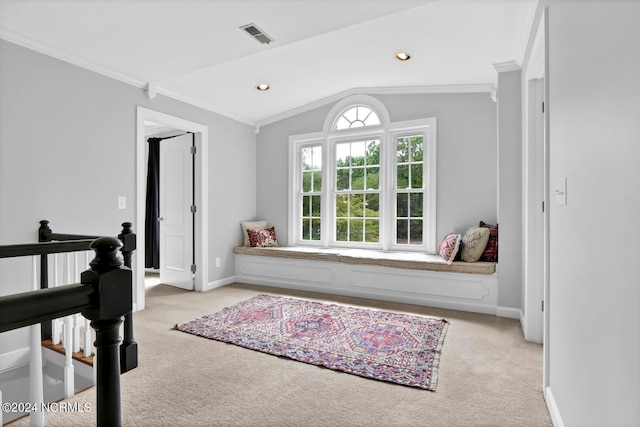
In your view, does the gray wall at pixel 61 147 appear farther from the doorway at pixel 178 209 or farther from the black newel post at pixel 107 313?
the black newel post at pixel 107 313

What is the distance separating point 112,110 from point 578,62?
3.68 metres

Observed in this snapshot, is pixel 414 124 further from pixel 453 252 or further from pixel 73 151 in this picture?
pixel 73 151

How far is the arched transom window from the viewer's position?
15.3 ft

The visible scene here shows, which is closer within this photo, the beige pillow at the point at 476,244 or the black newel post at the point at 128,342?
the black newel post at the point at 128,342

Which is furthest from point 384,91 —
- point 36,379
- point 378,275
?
point 36,379

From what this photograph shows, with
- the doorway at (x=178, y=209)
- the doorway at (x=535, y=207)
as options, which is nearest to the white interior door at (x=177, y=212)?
the doorway at (x=178, y=209)

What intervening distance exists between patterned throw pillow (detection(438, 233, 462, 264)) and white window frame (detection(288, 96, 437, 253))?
337mm

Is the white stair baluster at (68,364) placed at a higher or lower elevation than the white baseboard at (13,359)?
higher

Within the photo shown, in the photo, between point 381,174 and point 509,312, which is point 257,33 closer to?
point 381,174

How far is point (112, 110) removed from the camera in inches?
131

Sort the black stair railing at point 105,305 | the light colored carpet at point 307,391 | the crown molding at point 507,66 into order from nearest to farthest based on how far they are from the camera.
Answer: the black stair railing at point 105,305 < the light colored carpet at point 307,391 < the crown molding at point 507,66

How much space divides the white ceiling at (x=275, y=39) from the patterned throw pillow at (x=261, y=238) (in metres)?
1.94

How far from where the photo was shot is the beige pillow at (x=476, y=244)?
11.4 feet

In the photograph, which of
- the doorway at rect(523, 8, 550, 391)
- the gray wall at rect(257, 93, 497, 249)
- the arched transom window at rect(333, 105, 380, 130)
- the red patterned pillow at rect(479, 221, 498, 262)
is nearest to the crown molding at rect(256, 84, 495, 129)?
the gray wall at rect(257, 93, 497, 249)
